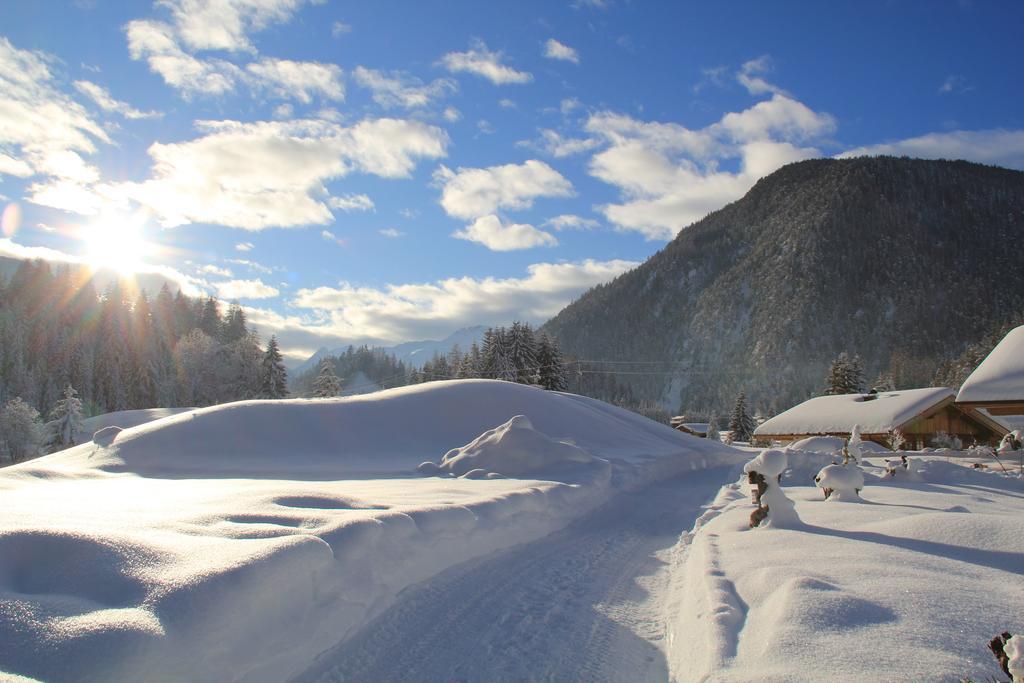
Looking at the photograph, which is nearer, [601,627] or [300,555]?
[300,555]

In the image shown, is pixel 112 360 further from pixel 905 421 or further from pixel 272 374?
pixel 905 421

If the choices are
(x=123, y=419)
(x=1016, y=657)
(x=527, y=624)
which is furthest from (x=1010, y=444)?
(x=123, y=419)

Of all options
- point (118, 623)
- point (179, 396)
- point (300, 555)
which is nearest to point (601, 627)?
point (300, 555)

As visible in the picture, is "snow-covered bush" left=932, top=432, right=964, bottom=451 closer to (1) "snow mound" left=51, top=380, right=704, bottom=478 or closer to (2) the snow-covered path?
(1) "snow mound" left=51, top=380, right=704, bottom=478

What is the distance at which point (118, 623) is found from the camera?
3217 mm

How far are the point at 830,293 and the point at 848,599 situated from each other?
160m

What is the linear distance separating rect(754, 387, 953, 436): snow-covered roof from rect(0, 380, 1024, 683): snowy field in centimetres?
2694

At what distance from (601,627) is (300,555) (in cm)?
249

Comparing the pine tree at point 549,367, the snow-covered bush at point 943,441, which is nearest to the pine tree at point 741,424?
the pine tree at point 549,367

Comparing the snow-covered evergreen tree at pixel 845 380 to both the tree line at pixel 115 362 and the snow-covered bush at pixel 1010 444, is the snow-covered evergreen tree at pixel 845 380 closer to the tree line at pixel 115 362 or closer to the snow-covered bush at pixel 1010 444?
the snow-covered bush at pixel 1010 444

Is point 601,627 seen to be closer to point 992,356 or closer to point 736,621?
point 736,621

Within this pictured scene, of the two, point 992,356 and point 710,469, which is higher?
point 992,356

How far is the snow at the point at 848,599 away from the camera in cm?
372

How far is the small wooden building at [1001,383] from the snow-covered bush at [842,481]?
1005 cm
